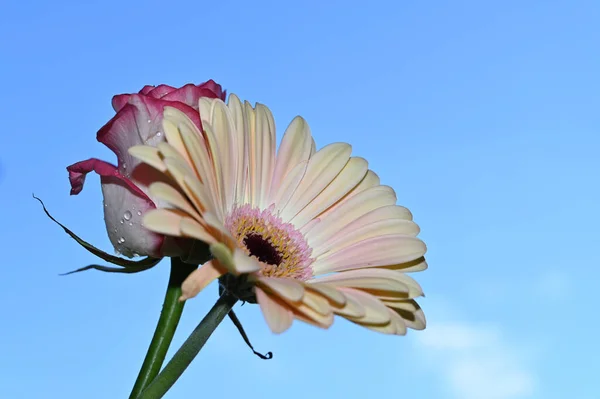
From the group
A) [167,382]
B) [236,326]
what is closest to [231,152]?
[236,326]

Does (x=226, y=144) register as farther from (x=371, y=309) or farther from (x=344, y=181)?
(x=371, y=309)

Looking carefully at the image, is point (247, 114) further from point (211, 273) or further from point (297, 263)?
point (211, 273)

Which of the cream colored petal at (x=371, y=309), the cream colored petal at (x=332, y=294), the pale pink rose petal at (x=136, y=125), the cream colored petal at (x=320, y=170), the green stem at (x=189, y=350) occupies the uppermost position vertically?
the cream colored petal at (x=320, y=170)

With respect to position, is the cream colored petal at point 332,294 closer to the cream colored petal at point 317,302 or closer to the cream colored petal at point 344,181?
the cream colored petal at point 317,302

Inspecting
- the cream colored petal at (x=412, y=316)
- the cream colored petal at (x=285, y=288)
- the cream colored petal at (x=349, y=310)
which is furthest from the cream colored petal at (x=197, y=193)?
the cream colored petal at (x=412, y=316)

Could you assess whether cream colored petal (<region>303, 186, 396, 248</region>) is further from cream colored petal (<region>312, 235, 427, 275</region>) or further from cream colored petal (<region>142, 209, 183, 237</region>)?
cream colored petal (<region>142, 209, 183, 237</region>)

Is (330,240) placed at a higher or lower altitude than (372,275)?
higher
